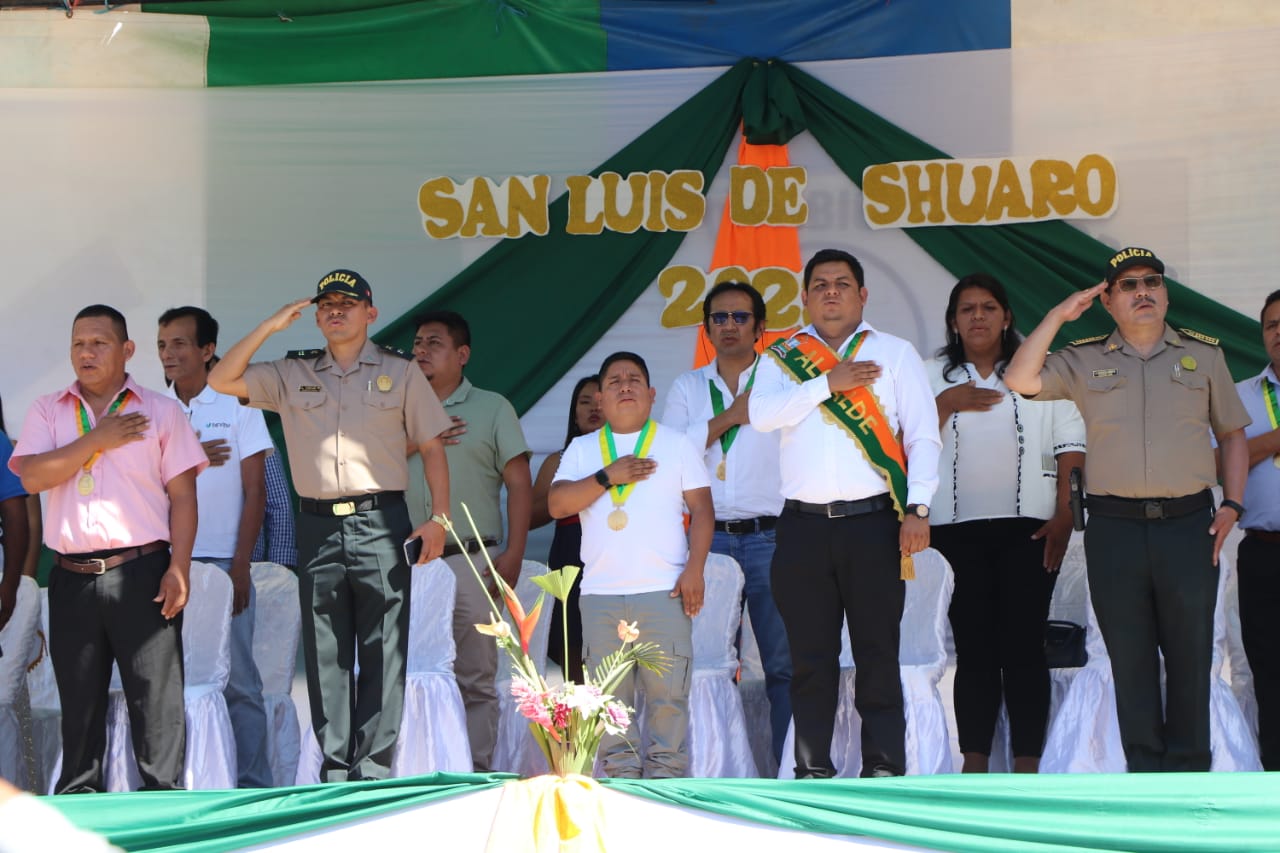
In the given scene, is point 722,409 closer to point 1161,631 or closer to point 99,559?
point 1161,631

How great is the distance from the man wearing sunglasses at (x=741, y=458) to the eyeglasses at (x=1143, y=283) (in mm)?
1200

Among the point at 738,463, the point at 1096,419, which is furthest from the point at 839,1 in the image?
the point at 1096,419

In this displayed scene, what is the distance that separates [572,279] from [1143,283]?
267 cm

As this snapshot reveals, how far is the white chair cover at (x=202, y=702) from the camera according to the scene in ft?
14.9

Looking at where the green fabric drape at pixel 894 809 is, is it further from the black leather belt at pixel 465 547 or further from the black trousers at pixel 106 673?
the black leather belt at pixel 465 547

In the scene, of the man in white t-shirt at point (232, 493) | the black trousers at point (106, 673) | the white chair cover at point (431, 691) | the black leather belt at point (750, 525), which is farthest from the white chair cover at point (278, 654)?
the black leather belt at point (750, 525)

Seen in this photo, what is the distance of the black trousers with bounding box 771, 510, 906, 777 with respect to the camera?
4.11 meters

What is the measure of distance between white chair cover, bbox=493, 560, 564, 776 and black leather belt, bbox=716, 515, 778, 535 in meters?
0.67

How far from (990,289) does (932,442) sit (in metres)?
0.89

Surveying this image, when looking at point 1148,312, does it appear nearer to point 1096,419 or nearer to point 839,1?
point 1096,419

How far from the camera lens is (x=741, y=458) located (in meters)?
5.00

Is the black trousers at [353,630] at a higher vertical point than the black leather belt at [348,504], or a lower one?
lower

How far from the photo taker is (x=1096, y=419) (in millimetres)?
4211

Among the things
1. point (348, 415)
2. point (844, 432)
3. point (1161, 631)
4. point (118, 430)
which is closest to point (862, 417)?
point (844, 432)
